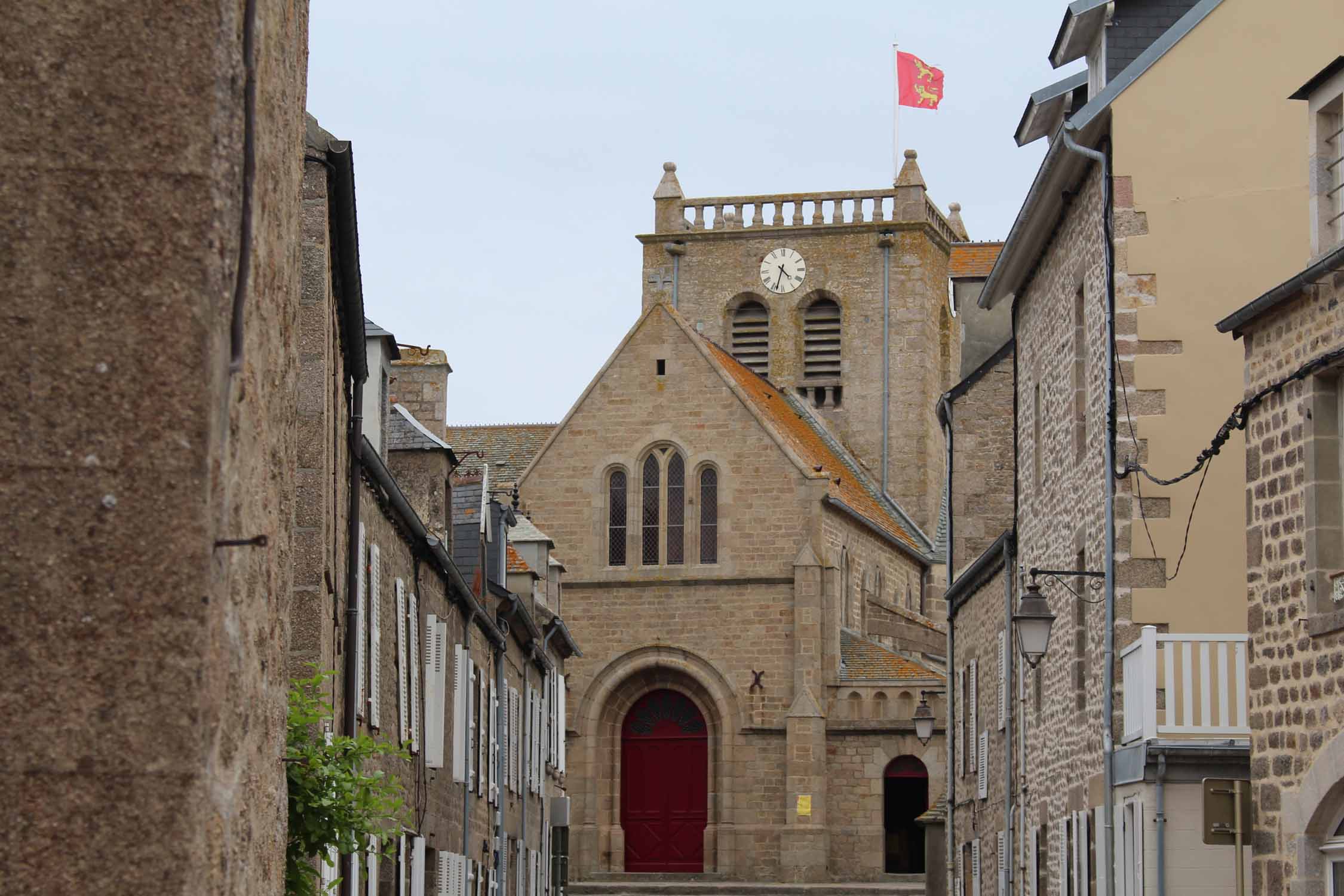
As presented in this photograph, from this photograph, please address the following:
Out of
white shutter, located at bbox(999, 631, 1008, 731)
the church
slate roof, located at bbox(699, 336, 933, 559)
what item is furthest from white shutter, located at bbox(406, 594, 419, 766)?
slate roof, located at bbox(699, 336, 933, 559)

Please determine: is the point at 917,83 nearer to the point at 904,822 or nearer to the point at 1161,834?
the point at 904,822

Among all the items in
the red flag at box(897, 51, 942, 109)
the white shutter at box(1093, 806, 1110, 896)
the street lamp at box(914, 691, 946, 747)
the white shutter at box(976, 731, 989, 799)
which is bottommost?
the white shutter at box(1093, 806, 1110, 896)

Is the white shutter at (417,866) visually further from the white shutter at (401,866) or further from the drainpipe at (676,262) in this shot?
the drainpipe at (676,262)

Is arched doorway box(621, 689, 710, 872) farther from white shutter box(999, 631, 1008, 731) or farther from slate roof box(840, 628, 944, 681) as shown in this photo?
white shutter box(999, 631, 1008, 731)

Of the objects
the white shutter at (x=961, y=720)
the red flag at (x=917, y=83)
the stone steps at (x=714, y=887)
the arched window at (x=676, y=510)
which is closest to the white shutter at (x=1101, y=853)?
the white shutter at (x=961, y=720)

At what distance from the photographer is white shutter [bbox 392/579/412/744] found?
54.0 feet

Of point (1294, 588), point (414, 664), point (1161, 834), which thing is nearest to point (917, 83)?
point (414, 664)

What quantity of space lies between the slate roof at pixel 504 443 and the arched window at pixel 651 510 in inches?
147

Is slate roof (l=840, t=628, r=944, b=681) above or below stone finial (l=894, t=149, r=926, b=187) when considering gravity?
below

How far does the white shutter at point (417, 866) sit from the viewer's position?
55.5 feet

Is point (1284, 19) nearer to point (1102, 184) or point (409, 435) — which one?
point (1102, 184)

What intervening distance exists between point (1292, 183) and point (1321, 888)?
715 cm

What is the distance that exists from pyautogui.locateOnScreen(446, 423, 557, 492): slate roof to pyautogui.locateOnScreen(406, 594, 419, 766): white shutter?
1087 inches

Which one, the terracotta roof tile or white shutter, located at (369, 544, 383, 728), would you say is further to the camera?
the terracotta roof tile
